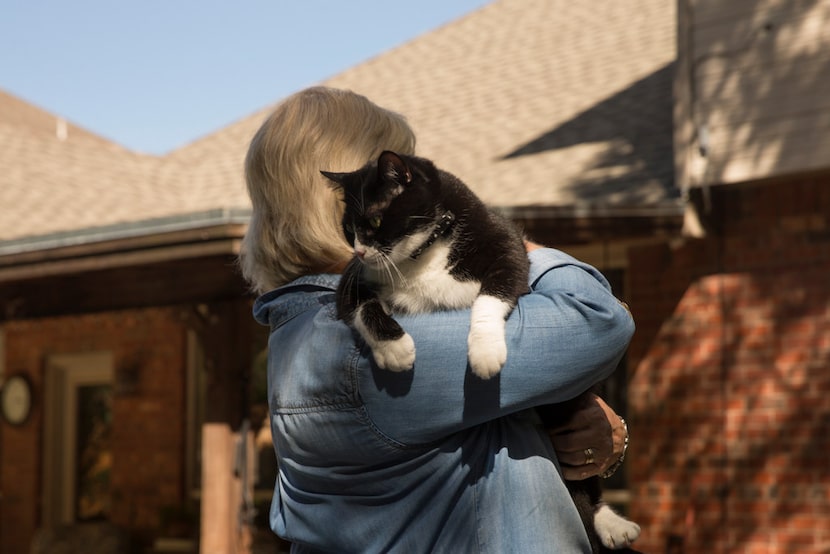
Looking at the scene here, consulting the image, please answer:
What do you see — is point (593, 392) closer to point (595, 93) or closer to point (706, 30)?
point (706, 30)

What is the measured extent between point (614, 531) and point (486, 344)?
739 millimetres

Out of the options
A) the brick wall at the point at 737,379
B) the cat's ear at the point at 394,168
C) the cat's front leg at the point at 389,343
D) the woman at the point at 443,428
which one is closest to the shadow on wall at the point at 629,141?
the brick wall at the point at 737,379

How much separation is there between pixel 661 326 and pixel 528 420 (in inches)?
262

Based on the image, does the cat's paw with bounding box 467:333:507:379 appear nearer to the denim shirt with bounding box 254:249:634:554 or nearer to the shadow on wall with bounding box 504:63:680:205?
the denim shirt with bounding box 254:249:634:554

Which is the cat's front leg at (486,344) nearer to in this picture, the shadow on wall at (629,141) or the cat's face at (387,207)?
the cat's face at (387,207)

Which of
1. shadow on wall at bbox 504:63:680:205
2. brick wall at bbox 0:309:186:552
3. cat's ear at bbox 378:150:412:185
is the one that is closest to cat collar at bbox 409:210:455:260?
cat's ear at bbox 378:150:412:185

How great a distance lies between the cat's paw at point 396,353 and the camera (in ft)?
6.20

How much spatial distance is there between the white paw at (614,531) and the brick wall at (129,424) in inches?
363

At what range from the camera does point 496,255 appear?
2.23m

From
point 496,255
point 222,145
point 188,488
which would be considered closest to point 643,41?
point 222,145

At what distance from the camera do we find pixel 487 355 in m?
1.83

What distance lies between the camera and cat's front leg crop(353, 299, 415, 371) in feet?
6.21

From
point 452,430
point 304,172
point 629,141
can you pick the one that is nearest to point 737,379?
point 629,141

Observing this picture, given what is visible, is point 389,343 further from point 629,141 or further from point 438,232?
point 629,141
